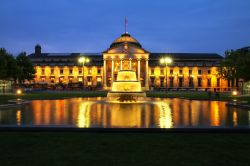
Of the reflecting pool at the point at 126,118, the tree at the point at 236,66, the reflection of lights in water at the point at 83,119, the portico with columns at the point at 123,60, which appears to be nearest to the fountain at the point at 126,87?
the reflecting pool at the point at 126,118

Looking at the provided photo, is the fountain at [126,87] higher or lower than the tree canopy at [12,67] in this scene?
lower

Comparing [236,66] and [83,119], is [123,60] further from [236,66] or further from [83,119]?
[83,119]
